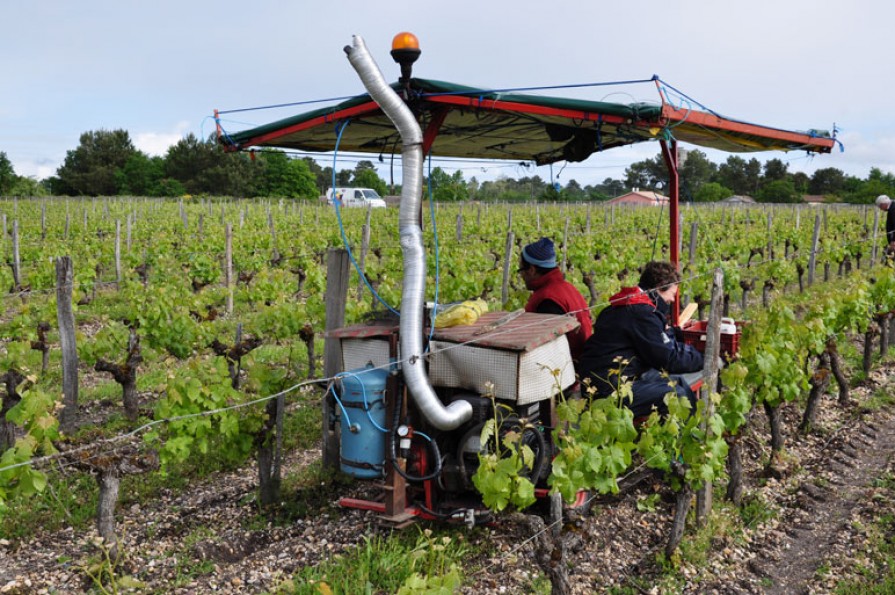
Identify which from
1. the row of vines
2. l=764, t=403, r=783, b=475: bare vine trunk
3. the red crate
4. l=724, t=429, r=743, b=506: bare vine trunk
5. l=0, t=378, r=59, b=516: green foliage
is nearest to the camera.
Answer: l=0, t=378, r=59, b=516: green foliage

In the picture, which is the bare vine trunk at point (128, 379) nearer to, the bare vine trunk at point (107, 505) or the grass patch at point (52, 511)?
the grass patch at point (52, 511)

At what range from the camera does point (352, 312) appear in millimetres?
6758

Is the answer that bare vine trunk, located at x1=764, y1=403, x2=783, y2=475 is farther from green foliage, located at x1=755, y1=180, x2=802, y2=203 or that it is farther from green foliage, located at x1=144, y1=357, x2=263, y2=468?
green foliage, located at x1=755, y1=180, x2=802, y2=203

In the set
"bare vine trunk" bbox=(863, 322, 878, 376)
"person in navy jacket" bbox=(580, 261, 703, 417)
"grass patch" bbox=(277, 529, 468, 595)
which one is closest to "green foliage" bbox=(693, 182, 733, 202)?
"bare vine trunk" bbox=(863, 322, 878, 376)

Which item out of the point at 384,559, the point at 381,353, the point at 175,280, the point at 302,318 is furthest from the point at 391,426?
the point at 175,280

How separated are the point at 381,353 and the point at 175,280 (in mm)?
7222

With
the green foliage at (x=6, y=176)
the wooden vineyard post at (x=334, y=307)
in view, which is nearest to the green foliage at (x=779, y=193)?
the green foliage at (x=6, y=176)

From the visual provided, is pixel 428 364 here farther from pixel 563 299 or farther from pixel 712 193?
pixel 712 193

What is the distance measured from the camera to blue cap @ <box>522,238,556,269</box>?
15.5 ft

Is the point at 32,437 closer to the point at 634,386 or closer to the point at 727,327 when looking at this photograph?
the point at 634,386

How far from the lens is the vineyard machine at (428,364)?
3.71 meters

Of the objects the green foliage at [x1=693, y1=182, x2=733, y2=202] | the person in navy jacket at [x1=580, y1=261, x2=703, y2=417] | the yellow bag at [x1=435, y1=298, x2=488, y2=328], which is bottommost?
the person in navy jacket at [x1=580, y1=261, x2=703, y2=417]

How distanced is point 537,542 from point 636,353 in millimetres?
1399

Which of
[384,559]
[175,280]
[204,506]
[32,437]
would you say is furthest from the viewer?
[175,280]
